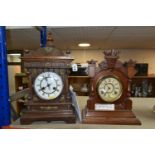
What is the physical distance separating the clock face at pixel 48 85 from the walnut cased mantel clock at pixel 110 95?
15 cm

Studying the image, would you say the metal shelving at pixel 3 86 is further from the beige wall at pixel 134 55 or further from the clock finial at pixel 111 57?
the beige wall at pixel 134 55

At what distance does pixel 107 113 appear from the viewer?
830 millimetres

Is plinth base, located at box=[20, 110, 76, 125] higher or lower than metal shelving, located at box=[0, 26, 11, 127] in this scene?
lower

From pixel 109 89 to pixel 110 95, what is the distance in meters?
0.03

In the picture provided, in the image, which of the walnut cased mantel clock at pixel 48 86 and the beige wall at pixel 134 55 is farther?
the beige wall at pixel 134 55

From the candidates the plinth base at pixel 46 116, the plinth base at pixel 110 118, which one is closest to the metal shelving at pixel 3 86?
the plinth base at pixel 46 116

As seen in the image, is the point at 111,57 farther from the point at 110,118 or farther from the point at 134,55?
the point at 134,55

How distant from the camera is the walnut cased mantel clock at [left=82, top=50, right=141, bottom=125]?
2.69 ft

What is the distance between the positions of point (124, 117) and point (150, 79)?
2.50m

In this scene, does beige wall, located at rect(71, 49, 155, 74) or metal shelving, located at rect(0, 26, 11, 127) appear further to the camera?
beige wall, located at rect(71, 49, 155, 74)

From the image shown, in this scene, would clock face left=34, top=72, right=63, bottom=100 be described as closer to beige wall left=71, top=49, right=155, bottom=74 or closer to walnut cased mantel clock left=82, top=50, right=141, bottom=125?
walnut cased mantel clock left=82, top=50, right=141, bottom=125

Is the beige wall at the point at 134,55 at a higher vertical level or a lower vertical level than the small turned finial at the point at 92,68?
higher

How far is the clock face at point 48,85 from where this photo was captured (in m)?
0.81

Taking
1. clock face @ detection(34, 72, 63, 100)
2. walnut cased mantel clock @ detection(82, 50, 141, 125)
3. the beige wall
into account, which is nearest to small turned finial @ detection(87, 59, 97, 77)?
walnut cased mantel clock @ detection(82, 50, 141, 125)
